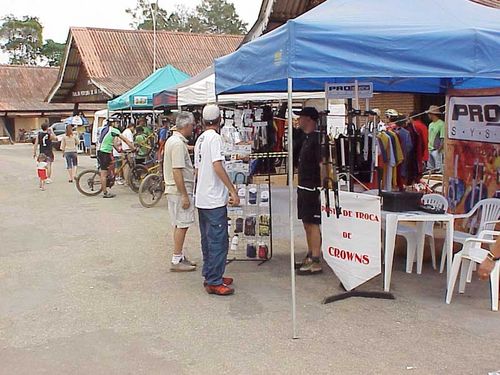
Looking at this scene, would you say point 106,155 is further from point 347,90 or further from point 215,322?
point 215,322

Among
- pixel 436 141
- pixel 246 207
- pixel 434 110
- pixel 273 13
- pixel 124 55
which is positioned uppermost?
pixel 124 55

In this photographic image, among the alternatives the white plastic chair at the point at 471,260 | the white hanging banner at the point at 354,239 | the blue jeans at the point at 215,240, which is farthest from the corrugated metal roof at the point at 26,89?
the white plastic chair at the point at 471,260

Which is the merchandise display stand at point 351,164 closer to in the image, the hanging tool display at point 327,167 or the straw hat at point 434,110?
the hanging tool display at point 327,167

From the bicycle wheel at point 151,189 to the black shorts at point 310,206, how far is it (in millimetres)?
6103

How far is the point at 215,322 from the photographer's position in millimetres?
5188

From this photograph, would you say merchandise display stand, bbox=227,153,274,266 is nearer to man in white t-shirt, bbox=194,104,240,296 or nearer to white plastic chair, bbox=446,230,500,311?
man in white t-shirt, bbox=194,104,240,296

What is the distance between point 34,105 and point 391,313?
43382mm

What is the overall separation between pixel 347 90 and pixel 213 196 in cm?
204

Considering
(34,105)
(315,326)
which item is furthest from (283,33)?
(34,105)

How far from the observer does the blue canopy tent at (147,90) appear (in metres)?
15.6

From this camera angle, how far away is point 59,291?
6215 millimetres

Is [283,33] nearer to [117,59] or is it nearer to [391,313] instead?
[391,313]

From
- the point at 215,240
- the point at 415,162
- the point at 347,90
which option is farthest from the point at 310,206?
the point at 415,162

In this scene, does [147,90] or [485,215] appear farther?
[147,90]
